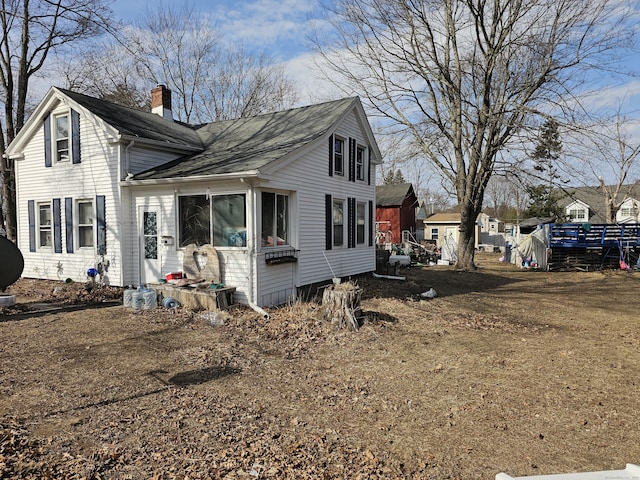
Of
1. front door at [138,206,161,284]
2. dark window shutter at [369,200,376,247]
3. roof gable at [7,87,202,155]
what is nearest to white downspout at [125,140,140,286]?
front door at [138,206,161,284]

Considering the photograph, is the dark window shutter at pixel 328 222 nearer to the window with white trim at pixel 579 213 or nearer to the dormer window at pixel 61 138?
the dormer window at pixel 61 138

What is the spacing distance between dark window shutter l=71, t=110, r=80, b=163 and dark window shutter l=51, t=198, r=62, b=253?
5.25ft

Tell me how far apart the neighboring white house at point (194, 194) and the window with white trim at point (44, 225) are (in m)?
0.03

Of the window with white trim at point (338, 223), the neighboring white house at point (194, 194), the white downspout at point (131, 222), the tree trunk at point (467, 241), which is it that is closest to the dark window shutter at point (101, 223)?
the neighboring white house at point (194, 194)

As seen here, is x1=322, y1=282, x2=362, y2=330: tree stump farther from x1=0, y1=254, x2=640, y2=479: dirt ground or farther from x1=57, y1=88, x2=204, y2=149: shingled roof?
x1=57, y1=88, x2=204, y2=149: shingled roof

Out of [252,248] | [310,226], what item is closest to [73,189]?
[252,248]

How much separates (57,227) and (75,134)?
289cm

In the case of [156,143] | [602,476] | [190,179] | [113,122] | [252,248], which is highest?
[113,122]

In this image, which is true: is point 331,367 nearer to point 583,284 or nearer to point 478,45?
point 583,284

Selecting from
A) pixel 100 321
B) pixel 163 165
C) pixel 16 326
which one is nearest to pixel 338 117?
pixel 163 165

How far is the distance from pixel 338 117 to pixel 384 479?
34.9ft

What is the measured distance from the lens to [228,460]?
11.5 feet

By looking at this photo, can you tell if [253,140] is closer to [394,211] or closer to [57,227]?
[57,227]

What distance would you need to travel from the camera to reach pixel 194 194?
10156mm
